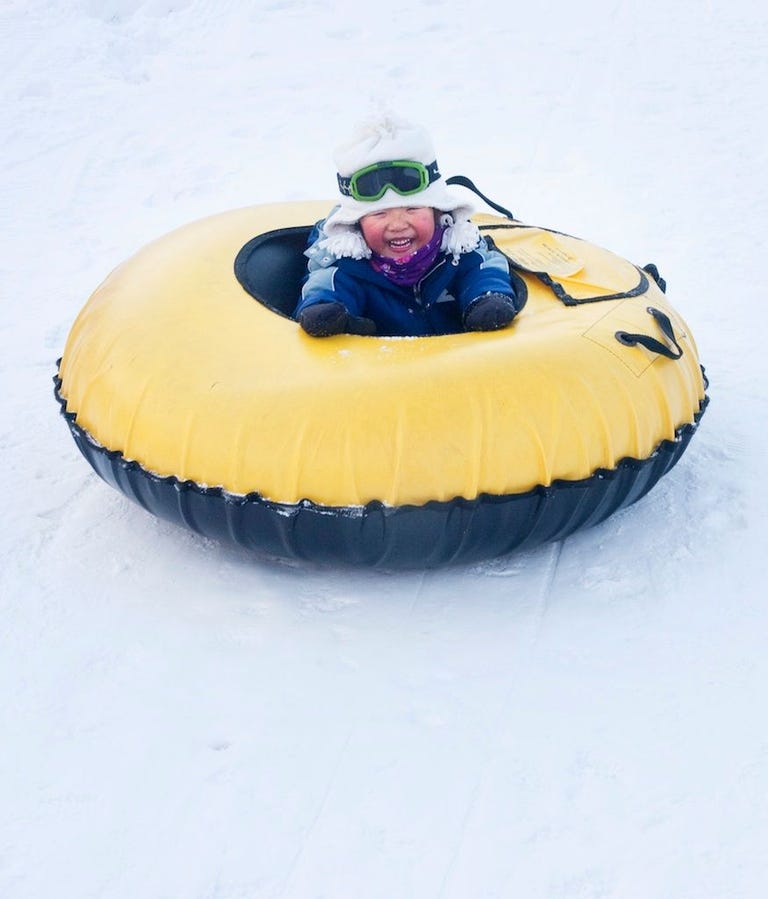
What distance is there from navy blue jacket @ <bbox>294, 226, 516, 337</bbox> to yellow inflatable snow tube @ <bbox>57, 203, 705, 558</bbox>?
16cm

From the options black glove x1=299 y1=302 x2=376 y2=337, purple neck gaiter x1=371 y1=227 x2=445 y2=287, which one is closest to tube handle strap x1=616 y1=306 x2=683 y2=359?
purple neck gaiter x1=371 y1=227 x2=445 y2=287

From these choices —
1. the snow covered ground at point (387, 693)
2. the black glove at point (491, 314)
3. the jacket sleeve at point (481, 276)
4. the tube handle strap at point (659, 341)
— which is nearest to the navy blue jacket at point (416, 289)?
the jacket sleeve at point (481, 276)

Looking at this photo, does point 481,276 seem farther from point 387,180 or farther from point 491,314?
point 387,180

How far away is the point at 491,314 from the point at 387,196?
510 millimetres

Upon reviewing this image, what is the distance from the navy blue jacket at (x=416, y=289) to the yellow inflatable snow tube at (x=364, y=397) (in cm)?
16

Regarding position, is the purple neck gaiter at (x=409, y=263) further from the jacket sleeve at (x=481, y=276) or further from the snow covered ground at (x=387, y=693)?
the snow covered ground at (x=387, y=693)

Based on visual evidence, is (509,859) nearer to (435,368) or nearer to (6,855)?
(6,855)

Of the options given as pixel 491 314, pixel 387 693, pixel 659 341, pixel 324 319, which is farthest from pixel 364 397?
pixel 659 341

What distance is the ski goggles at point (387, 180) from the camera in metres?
3.28

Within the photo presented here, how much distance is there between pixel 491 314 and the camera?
3135mm

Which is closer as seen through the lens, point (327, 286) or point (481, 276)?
point (327, 286)

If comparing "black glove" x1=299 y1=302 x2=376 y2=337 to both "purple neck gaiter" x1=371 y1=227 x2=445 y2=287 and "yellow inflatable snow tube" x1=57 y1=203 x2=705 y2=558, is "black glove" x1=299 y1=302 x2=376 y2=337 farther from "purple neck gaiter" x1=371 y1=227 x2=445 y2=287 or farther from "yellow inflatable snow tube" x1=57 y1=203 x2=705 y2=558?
"purple neck gaiter" x1=371 y1=227 x2=445 y2=287

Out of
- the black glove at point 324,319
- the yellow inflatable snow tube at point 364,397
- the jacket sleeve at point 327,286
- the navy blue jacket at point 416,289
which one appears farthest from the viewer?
the navy blue jacket at point 416,289

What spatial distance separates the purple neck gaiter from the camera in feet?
11.3
